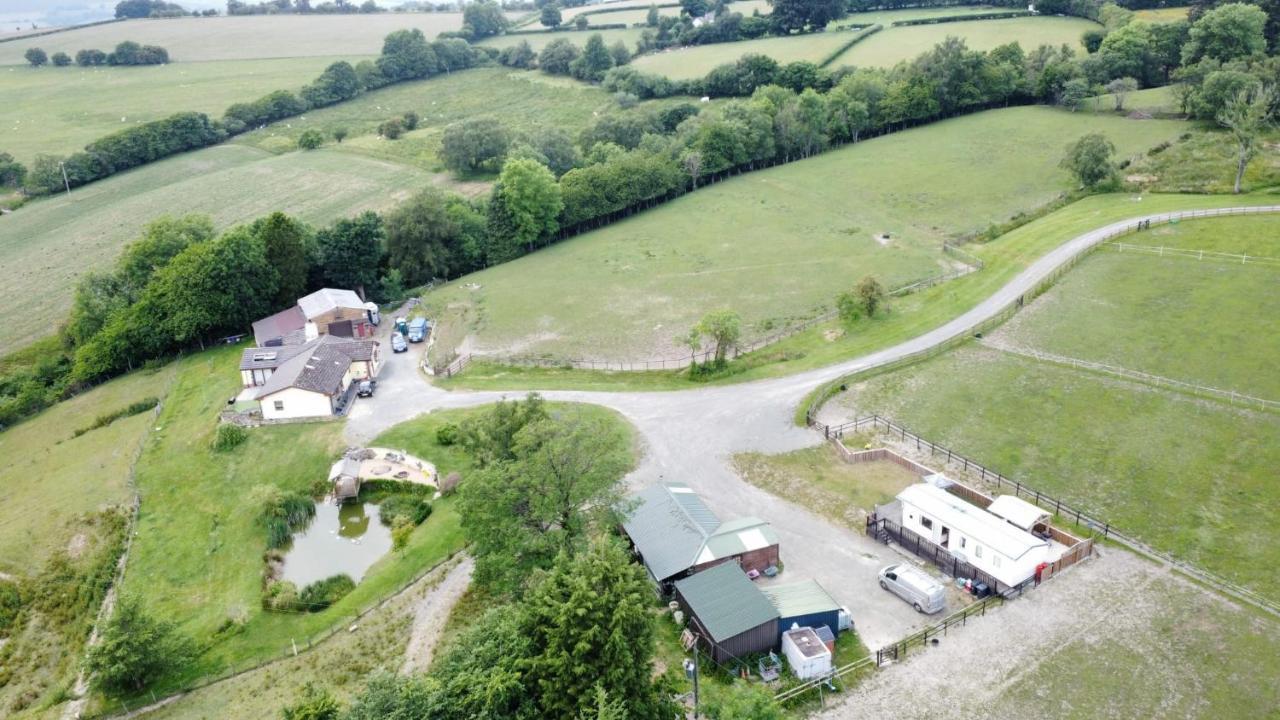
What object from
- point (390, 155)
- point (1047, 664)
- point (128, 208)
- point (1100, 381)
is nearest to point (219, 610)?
point (1047, 664)

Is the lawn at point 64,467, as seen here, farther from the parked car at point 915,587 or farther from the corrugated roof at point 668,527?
the parked car at point 915,587

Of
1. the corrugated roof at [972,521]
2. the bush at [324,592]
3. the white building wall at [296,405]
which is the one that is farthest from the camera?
the white building wall at [296,405]

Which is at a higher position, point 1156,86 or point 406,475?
point 1156,86

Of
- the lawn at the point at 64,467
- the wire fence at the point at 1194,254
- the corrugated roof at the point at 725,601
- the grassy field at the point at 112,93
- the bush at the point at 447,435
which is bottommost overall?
the lawn at the point at 64,467

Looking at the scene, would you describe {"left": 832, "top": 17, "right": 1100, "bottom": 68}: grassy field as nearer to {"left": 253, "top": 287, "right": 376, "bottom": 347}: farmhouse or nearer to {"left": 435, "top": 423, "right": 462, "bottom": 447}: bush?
{"left": 253, "top": 287, "right": 376, "bottom": 347}: farmhouse

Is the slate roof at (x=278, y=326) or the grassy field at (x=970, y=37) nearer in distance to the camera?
the slate roof at (x=278, y=326)

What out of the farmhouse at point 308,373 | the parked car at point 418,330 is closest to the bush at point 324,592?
the farmhouse at point 308,373

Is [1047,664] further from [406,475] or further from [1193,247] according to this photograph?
[1193,247]
